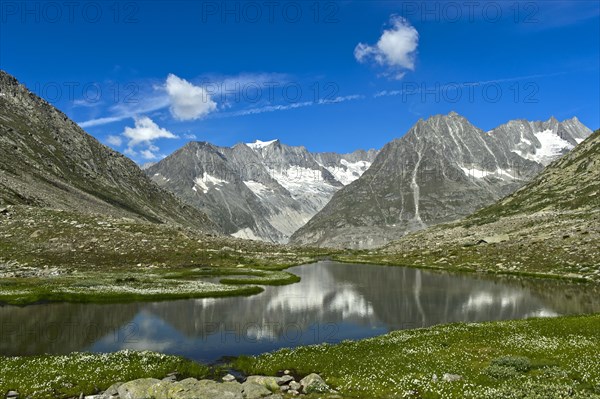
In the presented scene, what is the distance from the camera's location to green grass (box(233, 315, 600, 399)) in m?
21.6

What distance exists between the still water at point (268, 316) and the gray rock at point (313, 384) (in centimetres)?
1014

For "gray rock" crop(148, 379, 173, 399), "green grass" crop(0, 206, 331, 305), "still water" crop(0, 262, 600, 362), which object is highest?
"green grass" crop(0, 206, 331, 305)

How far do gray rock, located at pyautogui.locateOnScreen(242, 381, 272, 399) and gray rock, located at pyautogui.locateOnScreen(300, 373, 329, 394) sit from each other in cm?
217

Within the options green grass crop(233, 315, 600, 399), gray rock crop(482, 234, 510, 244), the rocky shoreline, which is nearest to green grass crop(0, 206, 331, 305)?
green grass crop(233, 315, 600, 399)

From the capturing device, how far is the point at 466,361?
27.3 metres

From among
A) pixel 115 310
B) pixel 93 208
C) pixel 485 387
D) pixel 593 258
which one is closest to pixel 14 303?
pixel 115 310

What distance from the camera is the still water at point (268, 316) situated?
35969 millimetres

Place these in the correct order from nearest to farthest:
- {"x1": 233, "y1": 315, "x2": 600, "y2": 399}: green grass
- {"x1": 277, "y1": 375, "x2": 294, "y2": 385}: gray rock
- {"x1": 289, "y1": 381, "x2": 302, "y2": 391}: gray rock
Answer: {"x1": 233, "y1": 315, "x2": 600, "y2": 399}: green grass, {"x1": 289, "y1": 381, "x2": 302, "y2": 391}: gray rock, {"x1": 277, "y1": 375, "x2": 294, "y2": 385}: gray rock

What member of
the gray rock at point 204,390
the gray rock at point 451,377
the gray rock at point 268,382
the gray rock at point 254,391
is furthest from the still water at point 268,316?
the gray rock at point 451,377

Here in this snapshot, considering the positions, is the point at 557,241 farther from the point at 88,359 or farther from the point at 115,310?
the point at 88,359

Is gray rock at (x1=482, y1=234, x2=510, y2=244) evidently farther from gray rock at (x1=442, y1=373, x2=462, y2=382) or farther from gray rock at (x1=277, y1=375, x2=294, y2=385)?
gray rock at (x1=277, y1=375, x2=294, y2=385)

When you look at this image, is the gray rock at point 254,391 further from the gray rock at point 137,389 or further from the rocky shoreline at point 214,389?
the gray rock at point 137,389

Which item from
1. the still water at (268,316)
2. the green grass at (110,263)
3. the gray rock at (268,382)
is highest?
the green grass at (110,263)

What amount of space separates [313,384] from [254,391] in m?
3.49
